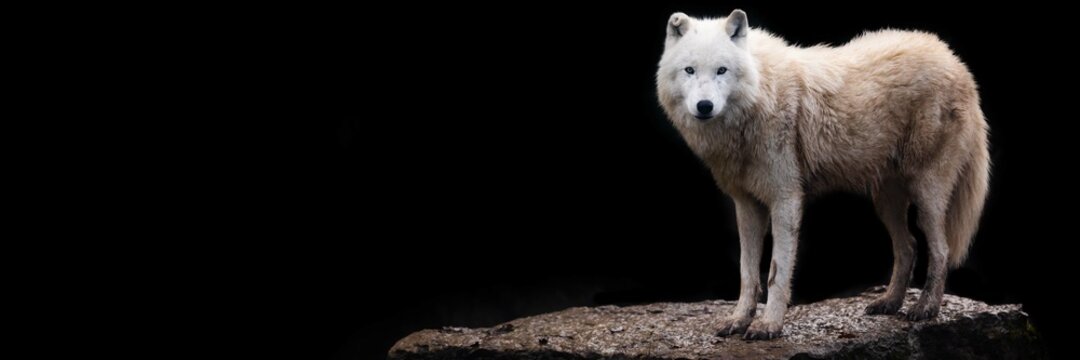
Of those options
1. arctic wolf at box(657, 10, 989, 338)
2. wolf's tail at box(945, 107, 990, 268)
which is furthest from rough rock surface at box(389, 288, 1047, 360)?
wolf's tail at box(945, 107, 990, 268)

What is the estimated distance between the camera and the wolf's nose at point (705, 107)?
7973mm

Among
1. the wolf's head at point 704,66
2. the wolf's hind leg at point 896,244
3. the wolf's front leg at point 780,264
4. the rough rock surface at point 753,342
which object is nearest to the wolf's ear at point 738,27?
the wolf's head at point 704,66

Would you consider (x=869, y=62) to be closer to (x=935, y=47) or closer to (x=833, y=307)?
(x=935, y=47)

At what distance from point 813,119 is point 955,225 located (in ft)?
4.91

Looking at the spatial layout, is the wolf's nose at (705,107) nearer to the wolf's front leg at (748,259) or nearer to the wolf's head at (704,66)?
the wolf's head at (704,66)

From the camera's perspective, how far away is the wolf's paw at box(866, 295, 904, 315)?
9281mm

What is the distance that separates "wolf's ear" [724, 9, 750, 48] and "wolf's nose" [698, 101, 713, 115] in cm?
55

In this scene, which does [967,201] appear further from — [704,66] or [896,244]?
[704,66]

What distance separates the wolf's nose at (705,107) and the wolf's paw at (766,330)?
4.76 feet

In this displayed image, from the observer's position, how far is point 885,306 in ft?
30.5

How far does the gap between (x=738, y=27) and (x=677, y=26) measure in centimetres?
36

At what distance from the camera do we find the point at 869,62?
891cm

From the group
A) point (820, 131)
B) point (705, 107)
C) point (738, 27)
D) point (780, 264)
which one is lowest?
point (780, 264)

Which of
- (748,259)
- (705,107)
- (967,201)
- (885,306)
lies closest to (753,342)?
(748,259)
